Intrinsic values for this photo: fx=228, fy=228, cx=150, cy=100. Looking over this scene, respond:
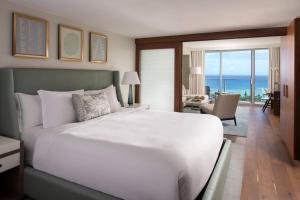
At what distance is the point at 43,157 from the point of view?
2.27 m

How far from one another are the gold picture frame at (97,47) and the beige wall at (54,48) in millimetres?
85

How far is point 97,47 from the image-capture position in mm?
4301

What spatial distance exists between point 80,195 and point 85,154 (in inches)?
13.2

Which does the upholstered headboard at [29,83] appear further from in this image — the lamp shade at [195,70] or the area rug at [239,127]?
the lamp shade at [195,70]

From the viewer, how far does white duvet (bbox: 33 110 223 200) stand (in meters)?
Result: 1.64

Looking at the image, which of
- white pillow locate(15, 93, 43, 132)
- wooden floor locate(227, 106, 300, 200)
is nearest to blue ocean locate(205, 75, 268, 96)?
wooden floor locate(227, 106, 300, 200)

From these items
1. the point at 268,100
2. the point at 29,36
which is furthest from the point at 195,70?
the point at 29,36

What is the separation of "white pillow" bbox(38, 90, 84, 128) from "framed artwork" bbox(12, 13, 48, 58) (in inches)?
24.6

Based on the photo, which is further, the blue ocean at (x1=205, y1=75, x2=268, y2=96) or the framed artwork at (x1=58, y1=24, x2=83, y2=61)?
the blue ocean at (x1=205, y1=75, x2=268, y2=96)

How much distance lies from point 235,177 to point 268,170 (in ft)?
1.80

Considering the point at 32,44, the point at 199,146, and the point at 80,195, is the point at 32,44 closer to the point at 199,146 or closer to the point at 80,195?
the point at 80,195

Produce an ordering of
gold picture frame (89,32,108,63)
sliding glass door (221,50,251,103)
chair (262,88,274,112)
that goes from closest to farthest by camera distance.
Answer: gold picture frame (89,32,108,63)
chair (262,88,274,112)
sliding glass door (221,50,251,103)

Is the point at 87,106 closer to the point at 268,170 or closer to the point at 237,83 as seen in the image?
the point at 268,170

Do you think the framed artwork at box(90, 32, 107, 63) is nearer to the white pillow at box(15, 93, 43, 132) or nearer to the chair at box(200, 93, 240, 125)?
the white pillow at box(15, 93, 43, 132)
